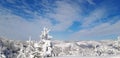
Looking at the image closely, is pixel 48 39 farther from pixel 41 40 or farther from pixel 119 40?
pixel 119 40

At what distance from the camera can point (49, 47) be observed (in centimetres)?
2866

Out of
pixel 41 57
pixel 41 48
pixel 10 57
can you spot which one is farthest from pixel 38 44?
pixel 10 57

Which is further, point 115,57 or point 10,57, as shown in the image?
point 10,57

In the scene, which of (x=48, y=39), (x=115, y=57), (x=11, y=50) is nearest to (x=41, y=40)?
(x=48, y=39)

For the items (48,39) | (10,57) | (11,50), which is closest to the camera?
(48,39)

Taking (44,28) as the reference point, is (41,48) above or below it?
below

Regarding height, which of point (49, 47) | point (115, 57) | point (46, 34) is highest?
point (46, 34)

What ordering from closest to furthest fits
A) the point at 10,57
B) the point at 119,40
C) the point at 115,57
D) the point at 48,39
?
the point at 115,57 → the point at 48,39 → the point at 119,40 → the point at 10,57

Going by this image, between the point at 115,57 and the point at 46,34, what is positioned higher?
the point at 46,34

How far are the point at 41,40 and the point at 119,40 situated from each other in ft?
83.1

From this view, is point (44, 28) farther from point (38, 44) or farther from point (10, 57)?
point (10, 57)

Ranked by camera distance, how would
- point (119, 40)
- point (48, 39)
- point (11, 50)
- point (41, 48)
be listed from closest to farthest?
1. point (41, 48)
2. point (48, 39)
3. point (119, 40)
4. point (11, 50)

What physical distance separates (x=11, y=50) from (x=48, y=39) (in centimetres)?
8625

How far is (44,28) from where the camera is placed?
3017 cm
